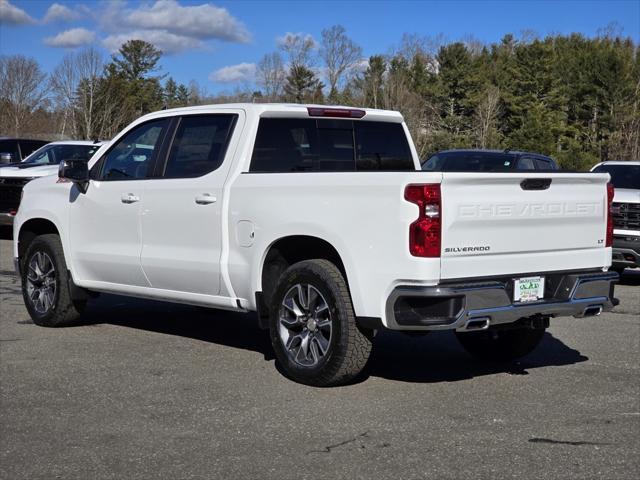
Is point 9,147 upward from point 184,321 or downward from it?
upward

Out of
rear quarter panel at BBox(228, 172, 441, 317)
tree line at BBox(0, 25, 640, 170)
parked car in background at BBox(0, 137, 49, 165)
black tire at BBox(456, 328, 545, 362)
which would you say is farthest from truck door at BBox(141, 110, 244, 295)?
tree line at BBox(0, 25, 640, 170)

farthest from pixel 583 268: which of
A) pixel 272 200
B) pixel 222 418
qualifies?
pixel 222 418

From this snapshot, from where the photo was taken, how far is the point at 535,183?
6.00 metres

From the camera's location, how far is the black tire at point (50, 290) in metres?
8.33

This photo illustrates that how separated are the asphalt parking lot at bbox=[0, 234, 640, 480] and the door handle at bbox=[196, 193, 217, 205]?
1290 millimetres

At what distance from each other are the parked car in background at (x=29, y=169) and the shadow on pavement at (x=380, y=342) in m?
6.46

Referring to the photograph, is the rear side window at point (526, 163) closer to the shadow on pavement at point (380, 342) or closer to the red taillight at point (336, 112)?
the shadow on pavement at point (380, 342)

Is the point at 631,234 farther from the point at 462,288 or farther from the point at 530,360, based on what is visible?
the point at 462,288

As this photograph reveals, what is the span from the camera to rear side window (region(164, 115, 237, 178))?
708cm

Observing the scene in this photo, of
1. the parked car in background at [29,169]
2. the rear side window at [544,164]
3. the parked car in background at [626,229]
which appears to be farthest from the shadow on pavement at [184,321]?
the rear side window at [544,164]

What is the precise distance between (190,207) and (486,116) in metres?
61.6

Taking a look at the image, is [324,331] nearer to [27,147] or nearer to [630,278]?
[630,278]

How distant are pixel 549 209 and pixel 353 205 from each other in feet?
4.54

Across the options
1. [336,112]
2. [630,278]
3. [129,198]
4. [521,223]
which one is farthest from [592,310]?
[630,278]
